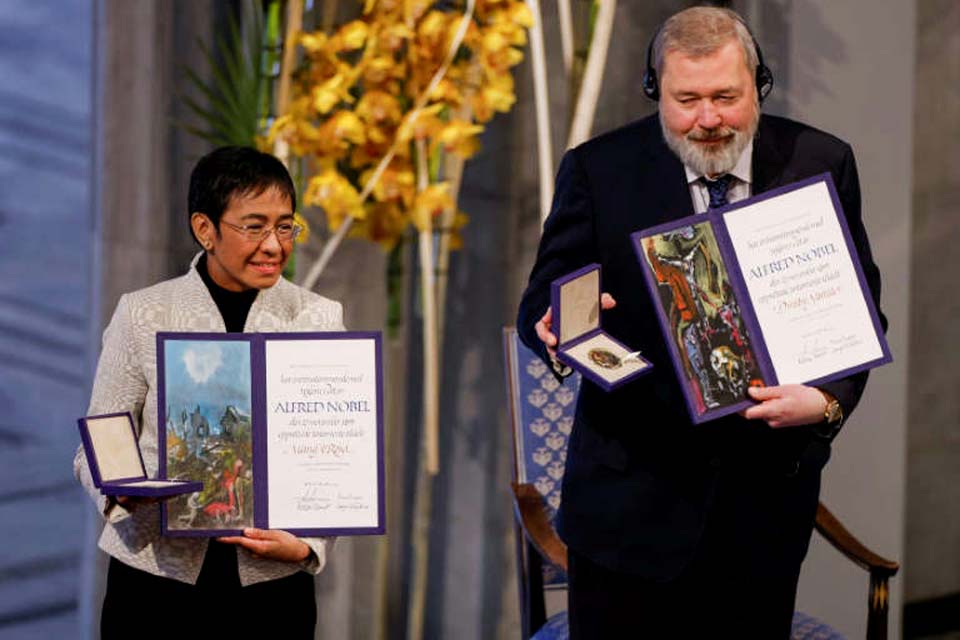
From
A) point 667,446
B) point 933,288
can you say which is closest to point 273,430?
point 667,446

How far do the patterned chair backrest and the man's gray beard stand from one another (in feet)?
4.10

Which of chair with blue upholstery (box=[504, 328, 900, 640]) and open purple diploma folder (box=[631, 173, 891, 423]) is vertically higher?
open purple diploma folder (box=[631, 173, 891, 423])

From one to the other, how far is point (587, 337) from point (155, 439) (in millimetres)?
716

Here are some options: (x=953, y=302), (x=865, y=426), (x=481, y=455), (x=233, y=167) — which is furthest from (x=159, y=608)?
(x=953, y=302)

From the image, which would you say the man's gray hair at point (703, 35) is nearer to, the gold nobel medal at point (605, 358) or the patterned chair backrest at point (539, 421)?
the gold nobel medal at point (605, 358)

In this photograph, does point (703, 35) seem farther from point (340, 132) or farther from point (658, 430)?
point (340, 132)

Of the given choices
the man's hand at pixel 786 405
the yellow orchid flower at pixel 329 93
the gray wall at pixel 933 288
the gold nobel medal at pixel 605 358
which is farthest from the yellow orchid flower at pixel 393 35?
the gray wall at pixel 933 288

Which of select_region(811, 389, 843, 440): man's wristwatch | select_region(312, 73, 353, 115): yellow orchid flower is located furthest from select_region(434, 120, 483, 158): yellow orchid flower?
select_region(811, 389, 843, 440): man's wristwatch

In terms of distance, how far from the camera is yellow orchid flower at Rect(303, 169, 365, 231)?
3.41 metres

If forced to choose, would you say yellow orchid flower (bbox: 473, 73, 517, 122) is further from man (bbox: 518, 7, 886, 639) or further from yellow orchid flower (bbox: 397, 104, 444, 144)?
man (bbox: 518, 7, 886, 639)

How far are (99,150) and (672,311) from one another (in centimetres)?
208

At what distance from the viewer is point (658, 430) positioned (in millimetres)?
2201

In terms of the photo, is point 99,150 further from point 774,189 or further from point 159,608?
point 774,189

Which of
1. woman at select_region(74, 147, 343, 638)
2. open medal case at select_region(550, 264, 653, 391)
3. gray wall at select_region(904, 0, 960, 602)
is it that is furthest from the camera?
gray wall at select_region(904, 0, 960, 602)
